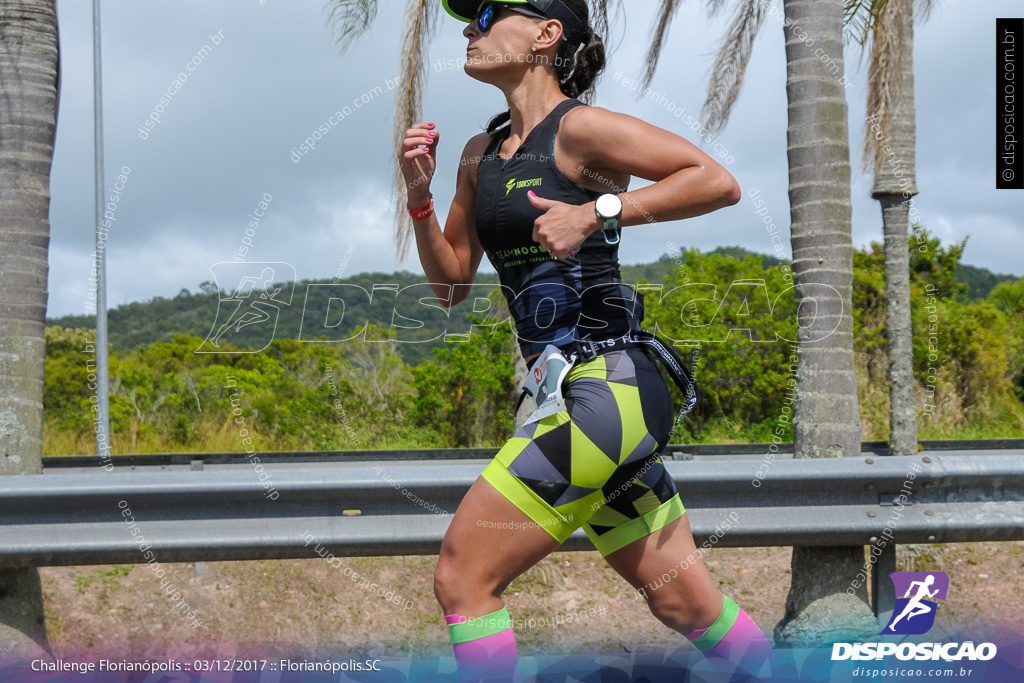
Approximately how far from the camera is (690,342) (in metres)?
10.7

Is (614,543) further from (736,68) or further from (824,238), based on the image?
(736,68)

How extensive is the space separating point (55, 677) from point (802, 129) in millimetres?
4260

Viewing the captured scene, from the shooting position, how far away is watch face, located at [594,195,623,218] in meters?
1.97

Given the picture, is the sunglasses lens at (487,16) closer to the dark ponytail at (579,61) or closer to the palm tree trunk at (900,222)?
the dark ponytail at (579,61)

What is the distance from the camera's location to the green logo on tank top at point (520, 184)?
7.04ft

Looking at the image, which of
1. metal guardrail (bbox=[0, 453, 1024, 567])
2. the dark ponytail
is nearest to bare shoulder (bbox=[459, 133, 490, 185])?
the dark ponytail

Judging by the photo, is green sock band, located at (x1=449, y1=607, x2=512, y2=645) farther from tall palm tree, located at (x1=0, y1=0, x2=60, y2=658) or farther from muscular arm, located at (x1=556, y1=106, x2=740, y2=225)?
tall palm tree, located at (x1=0, y1=0, x2=60, y2=658)

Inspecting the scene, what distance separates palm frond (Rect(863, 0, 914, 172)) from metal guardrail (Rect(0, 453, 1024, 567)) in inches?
178

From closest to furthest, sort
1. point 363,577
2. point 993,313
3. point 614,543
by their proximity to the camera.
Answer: point 614,543 < point 363,577 < point 993,313

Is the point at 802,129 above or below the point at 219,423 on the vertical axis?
above

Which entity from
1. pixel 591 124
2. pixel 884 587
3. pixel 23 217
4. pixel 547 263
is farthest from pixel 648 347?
pixel 23 217

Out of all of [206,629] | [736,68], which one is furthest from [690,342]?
[206,629]

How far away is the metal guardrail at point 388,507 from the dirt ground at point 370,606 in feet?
4.94

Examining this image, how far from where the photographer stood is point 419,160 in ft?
7.84
